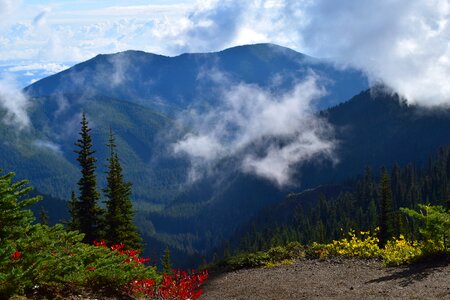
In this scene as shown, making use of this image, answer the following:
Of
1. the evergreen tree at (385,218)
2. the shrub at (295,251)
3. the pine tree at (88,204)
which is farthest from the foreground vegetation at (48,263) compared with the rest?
the evergreen tree at (385,218)

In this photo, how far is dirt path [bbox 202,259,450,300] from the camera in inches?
593

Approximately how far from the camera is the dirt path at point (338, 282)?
15.1 meters

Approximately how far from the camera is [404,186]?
17925 centimetres

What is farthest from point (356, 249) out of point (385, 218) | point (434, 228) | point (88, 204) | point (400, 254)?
point (385, 218)

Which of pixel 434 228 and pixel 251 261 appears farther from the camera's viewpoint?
pixel 251 261

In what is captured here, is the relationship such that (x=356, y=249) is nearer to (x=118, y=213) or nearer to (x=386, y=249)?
(x=386, y=249)

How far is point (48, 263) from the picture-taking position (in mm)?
11125

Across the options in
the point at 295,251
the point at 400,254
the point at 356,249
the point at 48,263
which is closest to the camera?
the point at 48,263

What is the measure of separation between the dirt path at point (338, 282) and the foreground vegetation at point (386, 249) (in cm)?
72

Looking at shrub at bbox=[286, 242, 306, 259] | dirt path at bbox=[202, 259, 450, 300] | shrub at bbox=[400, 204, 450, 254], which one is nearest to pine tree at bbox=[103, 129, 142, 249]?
shrub at bbox=[286, 242, 306, 259]

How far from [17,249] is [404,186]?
184 m

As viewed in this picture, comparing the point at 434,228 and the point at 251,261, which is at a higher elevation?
the point at 434,228

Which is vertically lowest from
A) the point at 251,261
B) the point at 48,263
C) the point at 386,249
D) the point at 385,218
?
the point at 251,261

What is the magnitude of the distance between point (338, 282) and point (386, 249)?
6469 millimetres
